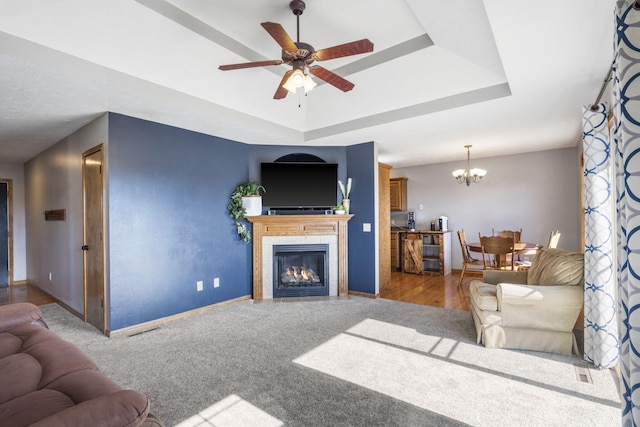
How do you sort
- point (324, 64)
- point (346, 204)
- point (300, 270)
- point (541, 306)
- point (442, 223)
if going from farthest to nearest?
point (442, 223) → point (300, 270) → point (346, 204) → point (324, 64) → point (541, 306)

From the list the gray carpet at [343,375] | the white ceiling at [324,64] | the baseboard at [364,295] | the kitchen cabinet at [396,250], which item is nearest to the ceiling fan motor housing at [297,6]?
the white ceiling at [324,64]

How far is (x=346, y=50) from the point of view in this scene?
2213 millimetres

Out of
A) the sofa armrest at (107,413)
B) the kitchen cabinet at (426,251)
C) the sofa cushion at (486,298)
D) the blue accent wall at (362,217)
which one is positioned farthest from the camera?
the kitchen cabinet at (426,251)

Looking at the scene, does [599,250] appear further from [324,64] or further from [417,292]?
[324,64]

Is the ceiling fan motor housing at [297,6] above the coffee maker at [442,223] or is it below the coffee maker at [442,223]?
above

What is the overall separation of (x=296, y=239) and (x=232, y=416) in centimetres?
293

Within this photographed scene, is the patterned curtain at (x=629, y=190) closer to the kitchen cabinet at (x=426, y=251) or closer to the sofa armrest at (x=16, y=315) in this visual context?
the sofa armrest at (x=16, y=315)

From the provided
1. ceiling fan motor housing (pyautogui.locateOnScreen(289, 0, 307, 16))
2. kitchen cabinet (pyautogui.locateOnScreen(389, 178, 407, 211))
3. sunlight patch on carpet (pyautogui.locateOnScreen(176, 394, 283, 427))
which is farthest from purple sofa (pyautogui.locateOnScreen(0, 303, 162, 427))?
kitchen cabinet (pyautogui.locateOnScreen(389, 178, 407, 211))

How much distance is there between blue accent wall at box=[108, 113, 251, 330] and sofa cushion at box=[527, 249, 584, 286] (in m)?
3.56

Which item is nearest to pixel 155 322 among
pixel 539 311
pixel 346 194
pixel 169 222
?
pixel 169 222

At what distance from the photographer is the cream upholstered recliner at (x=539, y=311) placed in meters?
2.71

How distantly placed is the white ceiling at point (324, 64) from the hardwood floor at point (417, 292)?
2.30m

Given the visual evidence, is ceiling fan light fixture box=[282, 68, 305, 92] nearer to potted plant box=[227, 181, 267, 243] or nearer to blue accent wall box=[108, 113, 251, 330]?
blue accent wall box=[108, 113, 251, 330]

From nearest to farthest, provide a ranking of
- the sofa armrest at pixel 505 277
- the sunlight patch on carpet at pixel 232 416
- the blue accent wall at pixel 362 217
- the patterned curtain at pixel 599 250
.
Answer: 1. the sunlight patch on carpet at pixel 232 416
2. the patterned curtain at pixel 599 250
3. the sofa armrest at pixel 505 277
4. the blue accent wall at pixel 362 217
